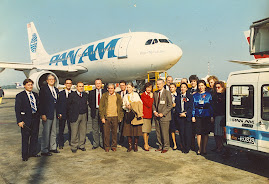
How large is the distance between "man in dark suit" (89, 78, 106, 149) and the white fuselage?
6.65 m

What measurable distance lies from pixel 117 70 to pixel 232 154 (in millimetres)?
9893

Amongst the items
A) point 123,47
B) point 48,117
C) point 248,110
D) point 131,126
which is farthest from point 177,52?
point 248,110

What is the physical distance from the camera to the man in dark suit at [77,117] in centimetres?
661

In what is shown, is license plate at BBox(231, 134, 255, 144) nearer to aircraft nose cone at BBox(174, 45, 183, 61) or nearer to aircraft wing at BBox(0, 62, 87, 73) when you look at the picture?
aircraft nose cone at BBox(174, 45, 183, 61)

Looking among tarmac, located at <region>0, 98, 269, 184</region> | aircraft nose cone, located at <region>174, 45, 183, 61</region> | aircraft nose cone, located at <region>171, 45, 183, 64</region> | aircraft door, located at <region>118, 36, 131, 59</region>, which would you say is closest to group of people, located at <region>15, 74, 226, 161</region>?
tarmac, located at <region>0, 98, 269, 184</region>

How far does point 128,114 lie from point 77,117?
4.57 ft

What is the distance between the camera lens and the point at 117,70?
14.9m

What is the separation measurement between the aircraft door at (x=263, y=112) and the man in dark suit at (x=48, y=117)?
15.9ft

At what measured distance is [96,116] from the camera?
7.04 m

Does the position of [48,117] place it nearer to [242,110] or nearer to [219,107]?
[219,107]

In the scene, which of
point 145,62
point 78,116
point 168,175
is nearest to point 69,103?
point 78,116

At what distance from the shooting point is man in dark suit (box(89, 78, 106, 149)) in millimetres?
6996

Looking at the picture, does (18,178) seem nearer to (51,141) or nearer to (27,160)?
(27,160)

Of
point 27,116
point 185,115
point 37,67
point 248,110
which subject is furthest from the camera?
point 37,67
